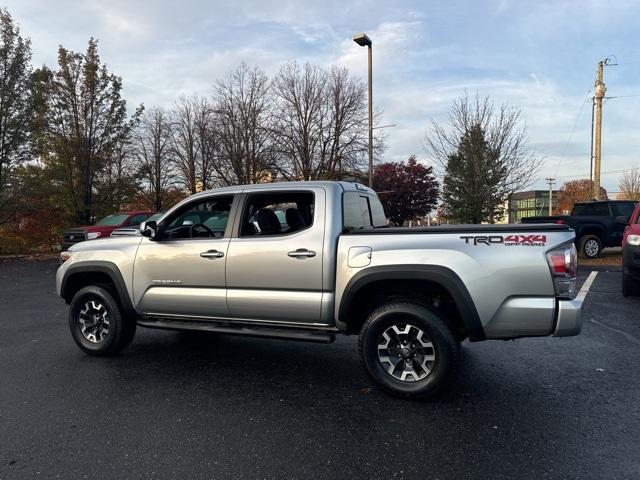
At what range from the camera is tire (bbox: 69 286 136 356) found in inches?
202

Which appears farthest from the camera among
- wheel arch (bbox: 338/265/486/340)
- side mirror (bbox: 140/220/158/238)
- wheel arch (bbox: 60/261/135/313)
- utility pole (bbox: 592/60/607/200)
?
utility pole (bbox: 592/60/607/200)

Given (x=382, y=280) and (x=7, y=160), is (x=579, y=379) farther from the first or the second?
(x=7, y=160)

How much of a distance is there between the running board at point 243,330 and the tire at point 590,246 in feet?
44.9

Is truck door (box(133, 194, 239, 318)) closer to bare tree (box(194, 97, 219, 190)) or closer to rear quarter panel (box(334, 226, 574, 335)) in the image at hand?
rear quarter panel (box(334, 226, 574, 335))

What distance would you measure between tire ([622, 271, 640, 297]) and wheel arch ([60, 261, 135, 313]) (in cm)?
840

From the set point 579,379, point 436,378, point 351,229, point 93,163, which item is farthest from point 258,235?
point 93,163

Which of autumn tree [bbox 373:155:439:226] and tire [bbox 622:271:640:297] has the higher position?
autumn tree [bbox 373:155:439:226]

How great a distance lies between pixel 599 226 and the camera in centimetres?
1471

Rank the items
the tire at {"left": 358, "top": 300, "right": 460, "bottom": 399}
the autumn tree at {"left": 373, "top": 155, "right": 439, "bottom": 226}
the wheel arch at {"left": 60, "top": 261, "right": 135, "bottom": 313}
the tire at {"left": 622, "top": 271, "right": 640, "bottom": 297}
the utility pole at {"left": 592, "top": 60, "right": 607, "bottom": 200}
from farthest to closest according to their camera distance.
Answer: the autumn tree at {"left": 373, "top": 155, "right": 439, "bottom": 226} → the utility pole at {"left": 592, "top": 60, "right": 607, "bottom": 200} → the tire at {"left": 622, "top": 271, "right": 640, "bottom": 297} → the wheel arch at {"left": 60, "top": 261, "right": 135, "bottom": 313} → the tire at {"left": 358, "top": 300, "right": 460, "bottom": 399}

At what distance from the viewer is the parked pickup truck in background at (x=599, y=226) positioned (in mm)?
14695

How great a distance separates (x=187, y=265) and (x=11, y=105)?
18.3 meters

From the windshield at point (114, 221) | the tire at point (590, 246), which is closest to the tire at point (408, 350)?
the tire at point (590, 246)

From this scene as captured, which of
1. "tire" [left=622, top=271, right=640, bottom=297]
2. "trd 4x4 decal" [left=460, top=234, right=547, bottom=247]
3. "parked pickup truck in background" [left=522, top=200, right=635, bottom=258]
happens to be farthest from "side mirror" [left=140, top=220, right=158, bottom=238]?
"parked pickup truck in background" [left=522, top=200, right=635, bottom=258]

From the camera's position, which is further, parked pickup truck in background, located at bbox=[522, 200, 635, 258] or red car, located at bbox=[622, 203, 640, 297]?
parked pickup truck in background, located at bbox=[522, 200, 635, 258]
